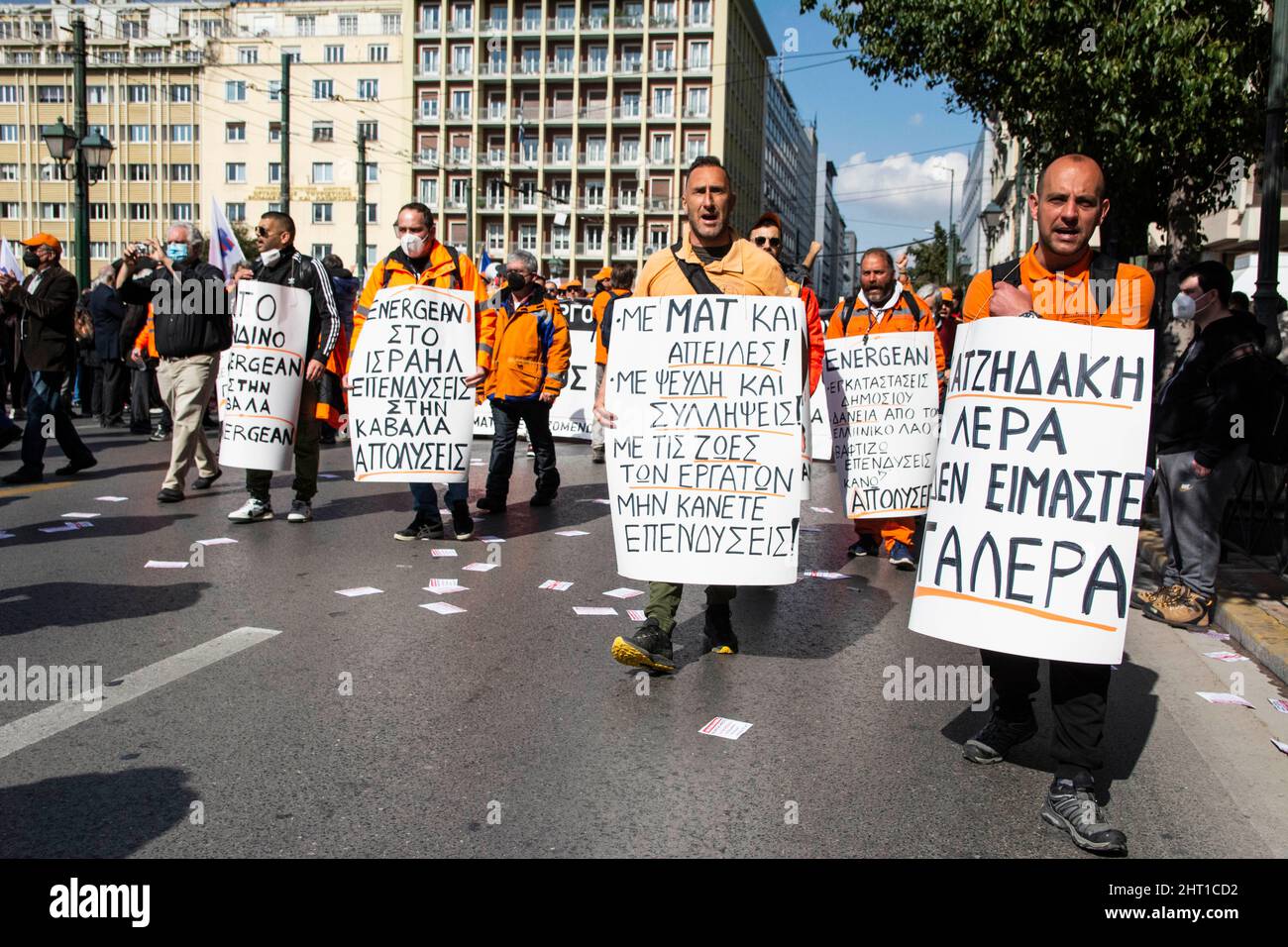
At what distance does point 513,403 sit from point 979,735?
606 cm

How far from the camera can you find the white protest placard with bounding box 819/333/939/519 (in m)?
7.54

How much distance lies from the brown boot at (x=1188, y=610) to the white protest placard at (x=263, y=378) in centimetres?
586

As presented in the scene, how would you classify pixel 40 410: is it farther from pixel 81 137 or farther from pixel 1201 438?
pixel 81 137

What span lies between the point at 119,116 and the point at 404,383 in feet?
299

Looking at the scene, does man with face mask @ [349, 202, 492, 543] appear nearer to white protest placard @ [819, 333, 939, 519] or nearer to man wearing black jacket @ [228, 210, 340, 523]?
man wearing black jacket @ [228, 210, 340, 523]

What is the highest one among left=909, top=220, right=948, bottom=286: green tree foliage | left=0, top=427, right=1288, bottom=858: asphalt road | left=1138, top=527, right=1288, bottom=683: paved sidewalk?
left=909, top=220, right=948, bottom=286: green tree foliage

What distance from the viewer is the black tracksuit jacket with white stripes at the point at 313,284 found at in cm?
835

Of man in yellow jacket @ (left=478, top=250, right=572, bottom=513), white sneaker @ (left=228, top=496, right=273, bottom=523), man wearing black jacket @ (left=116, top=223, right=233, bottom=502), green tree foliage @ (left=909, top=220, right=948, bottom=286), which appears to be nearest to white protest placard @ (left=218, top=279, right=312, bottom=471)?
white sneaker @ (left=228, top=496, right=273, bottom=523)

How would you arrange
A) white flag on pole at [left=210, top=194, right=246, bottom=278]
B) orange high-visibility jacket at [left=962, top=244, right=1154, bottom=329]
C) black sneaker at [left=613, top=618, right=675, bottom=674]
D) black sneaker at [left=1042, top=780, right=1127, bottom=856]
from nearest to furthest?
black sneaker at [left=1042, top=780, right=1127, bottom=856] < orange high-visibility jacket at [left=962, top=244, right=1154, bottom=329] < black sneaker at [left=613, top=618, right=675, bottom=674] < white flag on pole at [left=210, top=194, right=246, bottom=278]

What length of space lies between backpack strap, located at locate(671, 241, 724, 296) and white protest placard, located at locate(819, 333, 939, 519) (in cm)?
288

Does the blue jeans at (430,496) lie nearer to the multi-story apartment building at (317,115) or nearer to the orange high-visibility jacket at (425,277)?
the orange high-visibility jacket at (425,277)

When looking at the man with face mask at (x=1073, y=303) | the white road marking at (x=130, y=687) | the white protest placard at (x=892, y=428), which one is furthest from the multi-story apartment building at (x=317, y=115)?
the man with face mask at (x=1073, y=303)

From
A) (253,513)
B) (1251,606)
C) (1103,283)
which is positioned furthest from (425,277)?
(1251,606)

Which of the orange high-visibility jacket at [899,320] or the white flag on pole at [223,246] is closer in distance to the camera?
the orange high-visibility jacket at [899,320]
